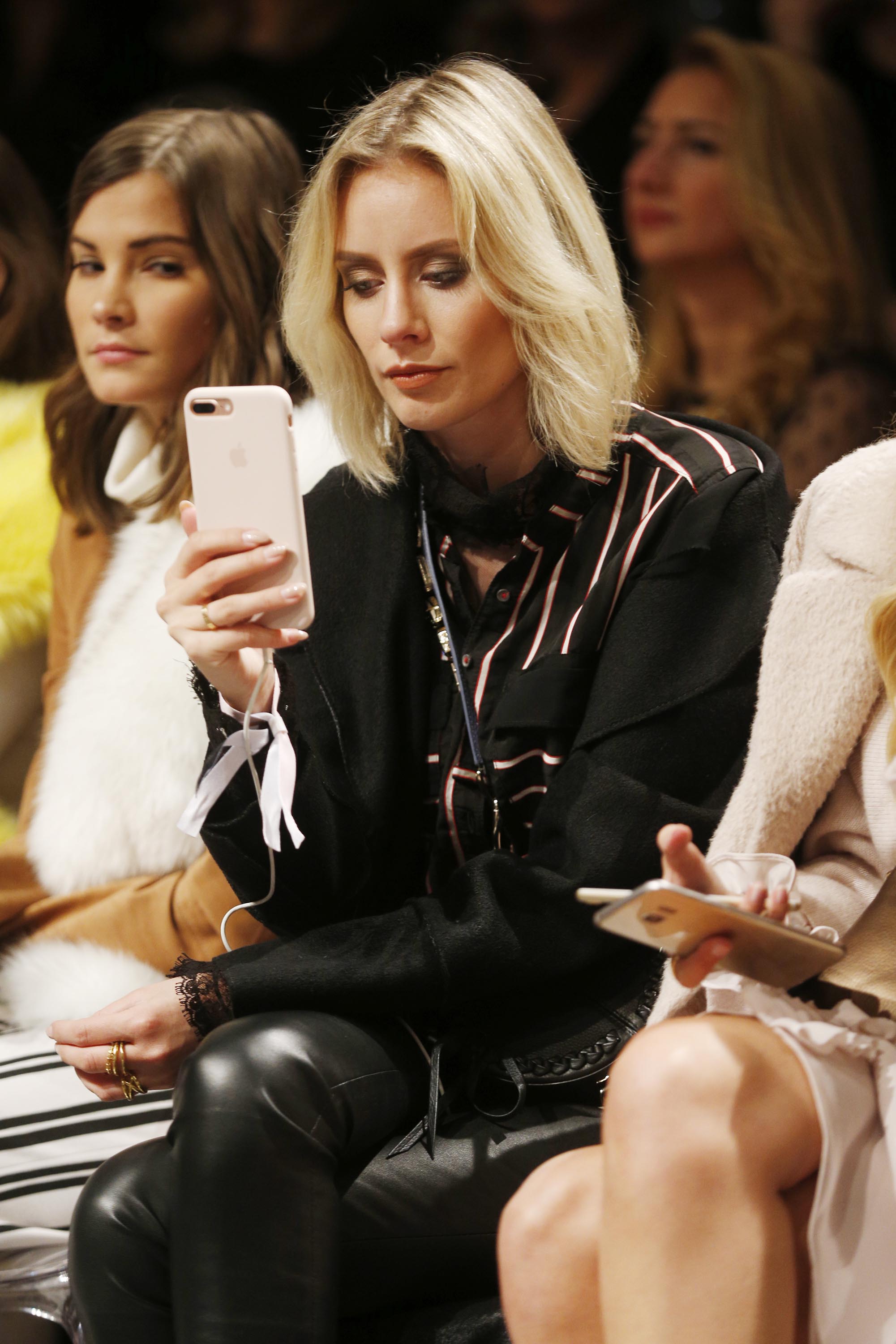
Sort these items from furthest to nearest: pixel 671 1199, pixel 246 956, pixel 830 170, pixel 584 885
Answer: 1. pixel 830 170
2. pixel 246 956
3. pixel 584 885
4. pixel 671 1199

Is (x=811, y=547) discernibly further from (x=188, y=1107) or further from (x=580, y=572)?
(x=188, y=1107)

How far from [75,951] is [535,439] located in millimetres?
990

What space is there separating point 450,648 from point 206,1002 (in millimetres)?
466

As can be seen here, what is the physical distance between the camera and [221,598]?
138cm

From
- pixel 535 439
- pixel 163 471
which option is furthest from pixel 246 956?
pixel 163 471

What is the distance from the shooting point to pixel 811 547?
1345 millimetres

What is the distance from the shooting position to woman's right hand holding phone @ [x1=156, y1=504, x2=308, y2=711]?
134cm

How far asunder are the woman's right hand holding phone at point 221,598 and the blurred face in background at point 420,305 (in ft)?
0.87

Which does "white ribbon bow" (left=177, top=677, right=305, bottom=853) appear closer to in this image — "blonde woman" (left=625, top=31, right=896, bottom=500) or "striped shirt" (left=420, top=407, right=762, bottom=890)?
Result: "striped shirt" (left=420, top=407, right=762, bottom=890)

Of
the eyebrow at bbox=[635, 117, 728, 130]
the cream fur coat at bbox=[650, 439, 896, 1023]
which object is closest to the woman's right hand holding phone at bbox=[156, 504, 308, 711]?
the cream fur coat at bbox=[650, 439, 896, 1023]

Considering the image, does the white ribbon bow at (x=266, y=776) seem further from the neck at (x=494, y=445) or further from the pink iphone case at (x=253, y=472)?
the neck at (x=494, y=445)

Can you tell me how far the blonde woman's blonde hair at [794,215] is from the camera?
1.85 meters

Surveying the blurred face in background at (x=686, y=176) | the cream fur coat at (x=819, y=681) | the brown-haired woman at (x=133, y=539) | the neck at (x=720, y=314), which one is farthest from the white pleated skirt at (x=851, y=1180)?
the blurred face in background at (x=686, y=176)

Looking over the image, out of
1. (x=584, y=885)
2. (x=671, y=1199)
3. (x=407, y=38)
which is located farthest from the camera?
(x=407, y=38)
